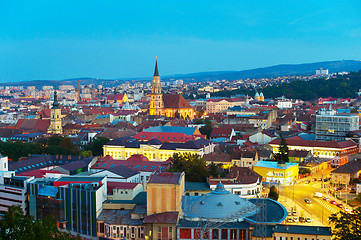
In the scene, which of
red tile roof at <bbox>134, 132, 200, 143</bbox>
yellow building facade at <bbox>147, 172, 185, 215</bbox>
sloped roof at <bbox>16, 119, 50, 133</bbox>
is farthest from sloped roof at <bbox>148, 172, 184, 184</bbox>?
sloped roof at <bbox>16, 119, 50, 133</bbox>

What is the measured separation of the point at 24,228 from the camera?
19906mm

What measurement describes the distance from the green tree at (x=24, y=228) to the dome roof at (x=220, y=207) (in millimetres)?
7455

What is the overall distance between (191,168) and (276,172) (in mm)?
7477

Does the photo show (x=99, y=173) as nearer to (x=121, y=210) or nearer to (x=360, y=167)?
(x=121, y=210)

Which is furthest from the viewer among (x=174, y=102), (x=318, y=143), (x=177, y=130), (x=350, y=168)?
(x=174, y=102)

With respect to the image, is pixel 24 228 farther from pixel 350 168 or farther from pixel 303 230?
pixel 350 168

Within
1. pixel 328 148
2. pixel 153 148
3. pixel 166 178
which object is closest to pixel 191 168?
pixel 166 178

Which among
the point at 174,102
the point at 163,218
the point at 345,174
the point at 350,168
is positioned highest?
the point at 174,102

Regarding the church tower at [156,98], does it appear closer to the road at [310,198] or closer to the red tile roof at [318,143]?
the red tile roof at [318,143]

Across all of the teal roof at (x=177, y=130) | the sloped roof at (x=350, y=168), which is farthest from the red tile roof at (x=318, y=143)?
the teal roof at (x=177, y=130)

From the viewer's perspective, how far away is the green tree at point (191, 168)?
32438 millimetres

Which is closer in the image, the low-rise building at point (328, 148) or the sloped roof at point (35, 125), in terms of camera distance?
the low-rise building at point (328, 148)

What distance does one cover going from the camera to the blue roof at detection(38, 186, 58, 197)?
88.2ft

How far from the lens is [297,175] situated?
126 feet
